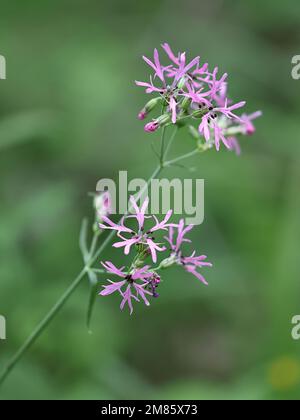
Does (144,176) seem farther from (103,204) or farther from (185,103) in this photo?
(185,103)

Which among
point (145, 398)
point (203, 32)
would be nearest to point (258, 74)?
point (203, 32)

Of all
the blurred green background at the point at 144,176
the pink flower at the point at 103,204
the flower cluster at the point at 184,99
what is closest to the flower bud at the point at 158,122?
the flower cluster at the point at 184,99

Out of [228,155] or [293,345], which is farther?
[228,155]

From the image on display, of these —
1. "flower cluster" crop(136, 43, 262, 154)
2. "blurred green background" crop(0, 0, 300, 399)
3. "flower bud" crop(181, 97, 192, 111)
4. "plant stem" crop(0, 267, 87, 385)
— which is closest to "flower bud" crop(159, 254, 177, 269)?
"plant stem" crop(0, 267, 87, 385)

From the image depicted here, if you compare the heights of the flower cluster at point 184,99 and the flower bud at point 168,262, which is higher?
the flower cluster at point 184,99

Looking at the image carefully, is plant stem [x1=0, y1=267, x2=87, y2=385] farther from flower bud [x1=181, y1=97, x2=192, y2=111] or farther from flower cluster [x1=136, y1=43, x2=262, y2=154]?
flower bud [x1=181, y1=97, x2=192, y2=111]

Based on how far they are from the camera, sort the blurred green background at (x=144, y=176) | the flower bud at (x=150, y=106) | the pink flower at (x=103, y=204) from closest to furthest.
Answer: the flower bud at (x=150, y=106) < the pink flower at (x=103, y=204) < the blurred green background at (x=144, y=176)

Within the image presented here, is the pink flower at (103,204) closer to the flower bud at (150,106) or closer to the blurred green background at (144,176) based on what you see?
the flower bud at (150,106)

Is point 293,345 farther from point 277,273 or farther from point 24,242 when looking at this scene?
point 24,242
